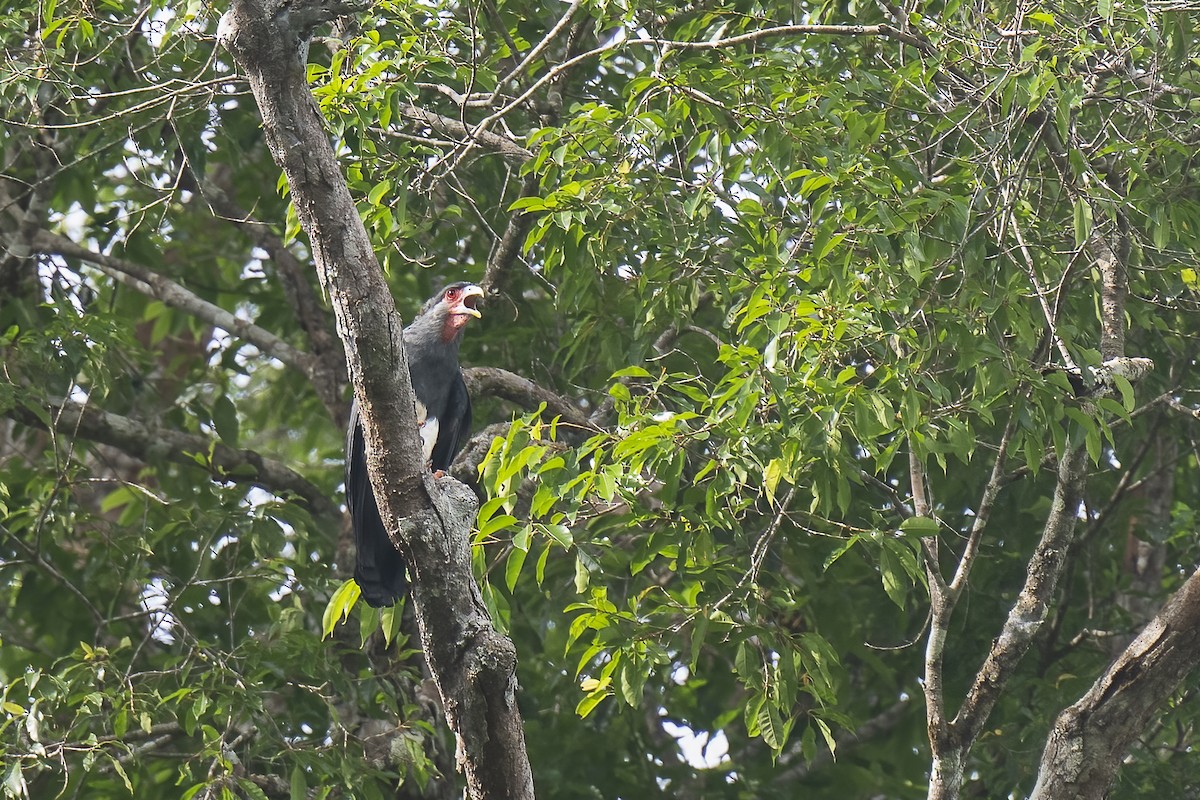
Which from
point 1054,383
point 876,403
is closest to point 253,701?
point 876,403

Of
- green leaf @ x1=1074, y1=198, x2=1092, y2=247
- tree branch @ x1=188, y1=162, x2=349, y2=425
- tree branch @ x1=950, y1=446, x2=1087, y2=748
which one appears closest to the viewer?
green leaf @ x1=1074, y1=198, x2=1092, y2=247

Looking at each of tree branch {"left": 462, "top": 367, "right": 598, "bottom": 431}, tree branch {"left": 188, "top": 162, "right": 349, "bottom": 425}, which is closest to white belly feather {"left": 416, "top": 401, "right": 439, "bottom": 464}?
tree branch {"left": 462, "top": 367, "right": 598, "bottom": 431}

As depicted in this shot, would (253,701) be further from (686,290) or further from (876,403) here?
(876,403)

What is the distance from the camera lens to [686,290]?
185 inches

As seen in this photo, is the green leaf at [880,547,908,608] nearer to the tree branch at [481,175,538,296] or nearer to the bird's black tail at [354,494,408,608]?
the bird's black tail at [354,494,408,608]

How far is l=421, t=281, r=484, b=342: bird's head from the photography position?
16.7 feet

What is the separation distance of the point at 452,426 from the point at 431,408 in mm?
148

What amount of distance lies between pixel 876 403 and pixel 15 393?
3452mm

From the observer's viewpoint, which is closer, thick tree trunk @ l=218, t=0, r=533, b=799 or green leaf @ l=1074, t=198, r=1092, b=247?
thick tree trunk @ l=218, t=0, r=533, b=799

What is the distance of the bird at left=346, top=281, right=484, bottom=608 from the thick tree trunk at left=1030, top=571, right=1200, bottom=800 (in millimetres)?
2205

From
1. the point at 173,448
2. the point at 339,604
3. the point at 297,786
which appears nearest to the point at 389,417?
the point at 339,604

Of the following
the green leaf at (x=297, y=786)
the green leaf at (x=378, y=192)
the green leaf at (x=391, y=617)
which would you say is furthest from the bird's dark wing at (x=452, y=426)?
the green leaf at (x=297, y=786)

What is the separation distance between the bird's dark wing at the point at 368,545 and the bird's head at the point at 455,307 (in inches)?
21.0

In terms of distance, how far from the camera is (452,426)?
531cm
